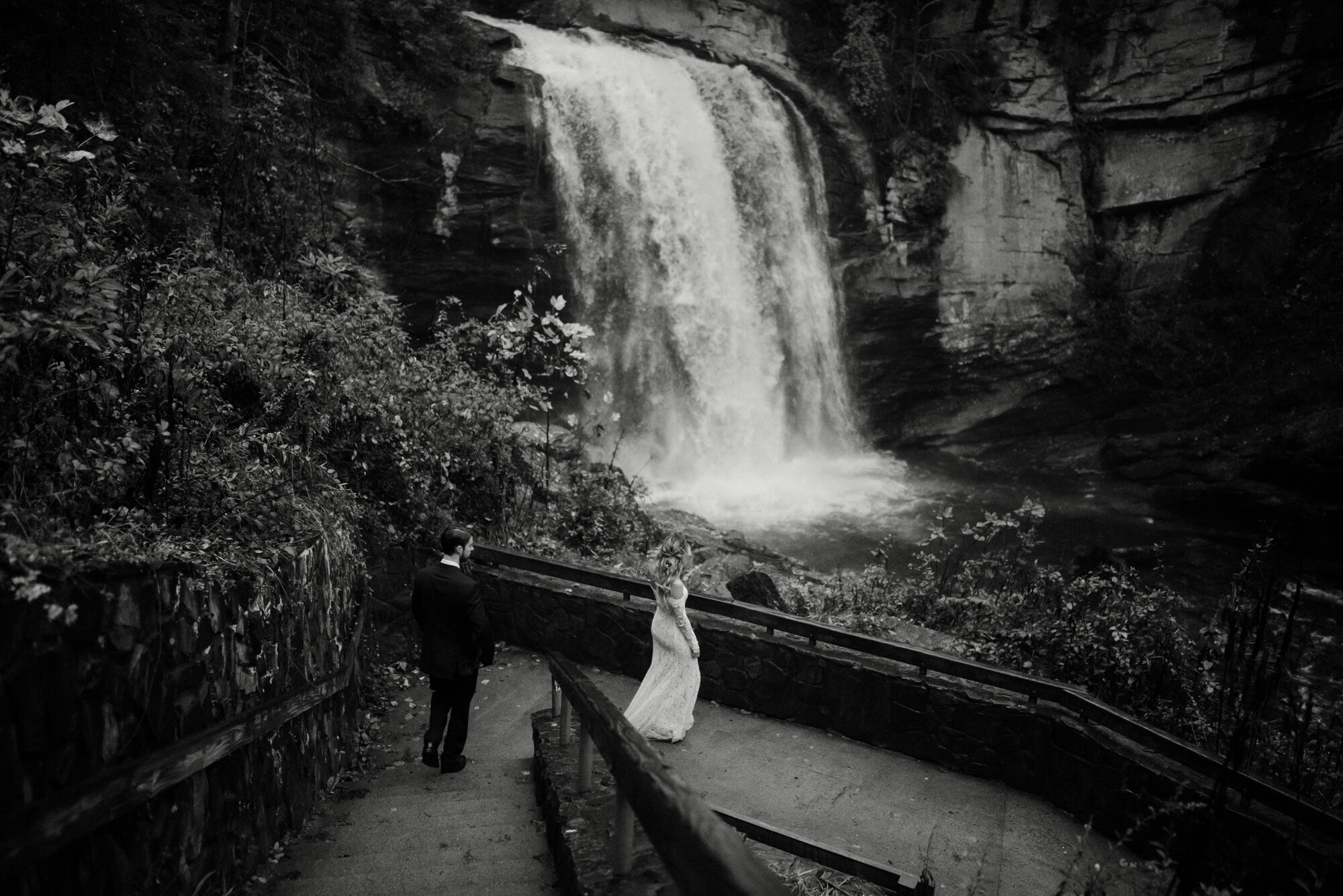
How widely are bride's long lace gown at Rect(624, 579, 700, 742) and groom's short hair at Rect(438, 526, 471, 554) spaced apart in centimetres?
174

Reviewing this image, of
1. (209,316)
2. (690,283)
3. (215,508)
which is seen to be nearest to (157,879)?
(215,508)

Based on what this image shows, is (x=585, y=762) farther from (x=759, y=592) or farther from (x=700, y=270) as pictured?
(x=700, y=270)

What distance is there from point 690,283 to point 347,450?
11.0 metres

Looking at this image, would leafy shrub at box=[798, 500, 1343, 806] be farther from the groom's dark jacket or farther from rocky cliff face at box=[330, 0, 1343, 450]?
rocky cliff face at box=[330, 0, 1343, 450]

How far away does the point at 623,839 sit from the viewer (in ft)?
10.3

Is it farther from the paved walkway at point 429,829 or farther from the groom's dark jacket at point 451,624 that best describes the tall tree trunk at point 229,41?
the paved walkway at point 429,829

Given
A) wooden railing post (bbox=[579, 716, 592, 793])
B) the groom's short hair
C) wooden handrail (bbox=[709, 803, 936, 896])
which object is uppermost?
the groom's short hair

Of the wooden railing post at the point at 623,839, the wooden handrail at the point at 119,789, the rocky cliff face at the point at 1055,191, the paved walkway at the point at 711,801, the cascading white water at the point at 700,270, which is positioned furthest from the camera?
the rocky cliff face at the point at 1055,191

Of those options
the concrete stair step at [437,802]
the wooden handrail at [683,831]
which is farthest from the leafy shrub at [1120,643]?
the concrete stair step at [437,802]

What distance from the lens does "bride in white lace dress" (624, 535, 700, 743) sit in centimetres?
655

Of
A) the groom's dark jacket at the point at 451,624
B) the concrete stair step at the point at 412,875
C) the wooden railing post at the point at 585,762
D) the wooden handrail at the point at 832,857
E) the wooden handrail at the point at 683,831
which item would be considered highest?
the wooden handrail at the point at 683,831

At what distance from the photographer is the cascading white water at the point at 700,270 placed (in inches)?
665

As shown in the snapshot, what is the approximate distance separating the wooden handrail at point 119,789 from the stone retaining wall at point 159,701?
0.07 m

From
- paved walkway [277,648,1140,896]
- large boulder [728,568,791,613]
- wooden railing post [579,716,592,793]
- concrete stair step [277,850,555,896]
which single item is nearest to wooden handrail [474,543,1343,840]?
paved walkway [277,648,1140,896]
